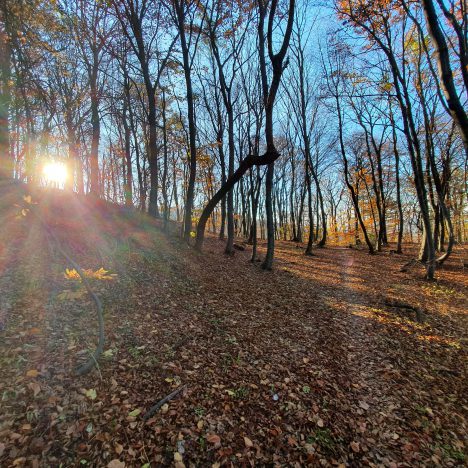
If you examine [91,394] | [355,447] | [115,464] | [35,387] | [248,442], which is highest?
[35,387]

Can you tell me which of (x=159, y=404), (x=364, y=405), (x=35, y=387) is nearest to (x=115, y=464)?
(x=159, y=404)

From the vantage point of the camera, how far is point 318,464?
265 centimetres

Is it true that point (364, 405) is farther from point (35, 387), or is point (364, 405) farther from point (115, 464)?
point (35, 387)

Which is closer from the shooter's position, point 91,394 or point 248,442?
point 248,442

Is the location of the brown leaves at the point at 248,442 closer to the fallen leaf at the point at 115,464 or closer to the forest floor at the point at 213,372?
the forest floor at the point at 213,372

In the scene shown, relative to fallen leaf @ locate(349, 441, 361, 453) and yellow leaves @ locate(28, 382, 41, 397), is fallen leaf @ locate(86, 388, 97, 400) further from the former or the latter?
fallen leaf @ locate(349, 441, 361, 453)

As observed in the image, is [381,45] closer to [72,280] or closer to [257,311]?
[257,311]

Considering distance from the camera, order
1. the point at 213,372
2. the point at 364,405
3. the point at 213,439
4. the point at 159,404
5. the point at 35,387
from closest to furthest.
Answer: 1. the point at 213,439
2. the point at 35,387
3. the point at 159,404
4. the point at 364,405
5. the point at 213,372

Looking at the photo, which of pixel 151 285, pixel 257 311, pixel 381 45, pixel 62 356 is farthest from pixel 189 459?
pixel 381 45

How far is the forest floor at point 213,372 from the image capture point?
2625 mm

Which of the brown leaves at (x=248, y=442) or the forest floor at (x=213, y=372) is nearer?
the forest floor at (x=213, y=372)

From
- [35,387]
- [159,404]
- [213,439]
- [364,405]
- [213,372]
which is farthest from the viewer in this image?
[213,372]

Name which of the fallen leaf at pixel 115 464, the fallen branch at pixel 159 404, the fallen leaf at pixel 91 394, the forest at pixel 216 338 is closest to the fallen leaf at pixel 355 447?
the forest at pixel 216 338

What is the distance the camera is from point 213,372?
374 cm
